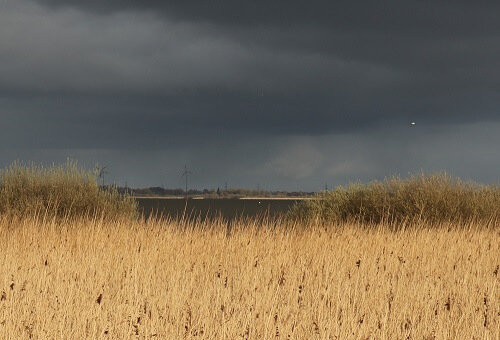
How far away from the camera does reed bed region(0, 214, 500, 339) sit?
6.79 metres

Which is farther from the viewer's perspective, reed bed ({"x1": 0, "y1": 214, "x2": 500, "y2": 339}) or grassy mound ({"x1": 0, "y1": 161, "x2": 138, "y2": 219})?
grassy mound ({"x1": 0, "y1": 161, "x2": 138, "y2": 219})

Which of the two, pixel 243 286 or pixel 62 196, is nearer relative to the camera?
pixel 243 286

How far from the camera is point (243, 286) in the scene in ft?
30.7

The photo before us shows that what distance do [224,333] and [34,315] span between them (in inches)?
102

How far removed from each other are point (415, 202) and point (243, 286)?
1563 centimetres

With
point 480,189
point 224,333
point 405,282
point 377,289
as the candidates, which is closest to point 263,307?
point 224,333

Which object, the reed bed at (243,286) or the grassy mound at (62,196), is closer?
the reed bed at (243,286)

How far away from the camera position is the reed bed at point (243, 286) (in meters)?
6.79

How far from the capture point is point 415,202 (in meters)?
23.7

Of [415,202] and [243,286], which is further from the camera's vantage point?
[415,202]

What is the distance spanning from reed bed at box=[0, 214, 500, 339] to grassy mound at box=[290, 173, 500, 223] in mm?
6856

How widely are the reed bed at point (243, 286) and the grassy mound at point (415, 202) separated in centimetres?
686

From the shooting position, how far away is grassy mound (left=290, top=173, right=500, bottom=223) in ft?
77.0

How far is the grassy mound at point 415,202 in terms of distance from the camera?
23484 mm
